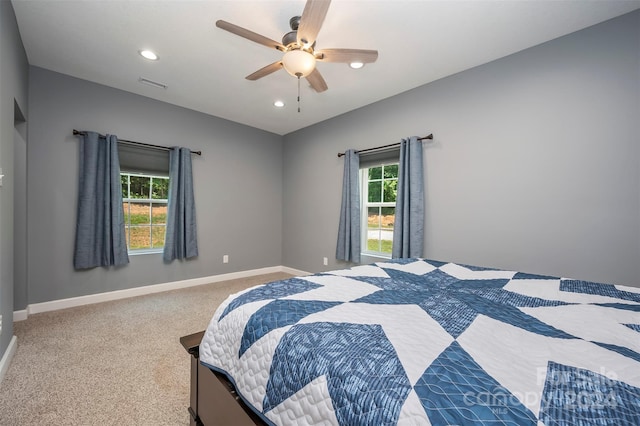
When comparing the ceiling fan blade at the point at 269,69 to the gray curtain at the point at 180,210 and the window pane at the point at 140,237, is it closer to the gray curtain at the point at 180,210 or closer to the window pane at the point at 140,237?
the gray curtain at the point at 180,210

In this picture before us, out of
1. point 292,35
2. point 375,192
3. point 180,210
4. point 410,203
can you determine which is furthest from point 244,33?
point 180,210

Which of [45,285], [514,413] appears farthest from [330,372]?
[45,285]

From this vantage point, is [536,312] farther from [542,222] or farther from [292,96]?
[292,96]

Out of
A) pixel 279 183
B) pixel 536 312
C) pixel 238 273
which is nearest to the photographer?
pixel 536 312

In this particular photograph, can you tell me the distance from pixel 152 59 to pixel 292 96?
1.56 m

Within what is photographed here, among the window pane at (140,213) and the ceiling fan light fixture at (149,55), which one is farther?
the window pane at (140,213)

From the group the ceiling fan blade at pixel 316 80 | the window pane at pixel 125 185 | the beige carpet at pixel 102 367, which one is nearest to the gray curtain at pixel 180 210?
the window pane at pixel 125 185

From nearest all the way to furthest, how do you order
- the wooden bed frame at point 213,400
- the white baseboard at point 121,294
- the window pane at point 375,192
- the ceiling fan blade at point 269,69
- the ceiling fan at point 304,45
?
the wooden bed frame at point 213,400
the ceiling fan at point 304,45
the ceiling fan blade at point 269,69
the white baseboard at point 121,294
the window pane at point 375,192

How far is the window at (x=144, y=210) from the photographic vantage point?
3.60 metres

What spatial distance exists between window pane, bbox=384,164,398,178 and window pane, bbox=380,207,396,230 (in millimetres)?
449

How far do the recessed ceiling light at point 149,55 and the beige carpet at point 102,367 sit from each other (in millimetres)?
2636

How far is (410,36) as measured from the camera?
233cm

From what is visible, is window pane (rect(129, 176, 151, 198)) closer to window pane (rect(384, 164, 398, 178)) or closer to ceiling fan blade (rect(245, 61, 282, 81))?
ceiling fan blade (rect(245, 61, 282, 81))

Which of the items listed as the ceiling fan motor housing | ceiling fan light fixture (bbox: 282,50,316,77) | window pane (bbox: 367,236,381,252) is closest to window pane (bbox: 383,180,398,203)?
window pane (bbox: 367,236,381,252)
